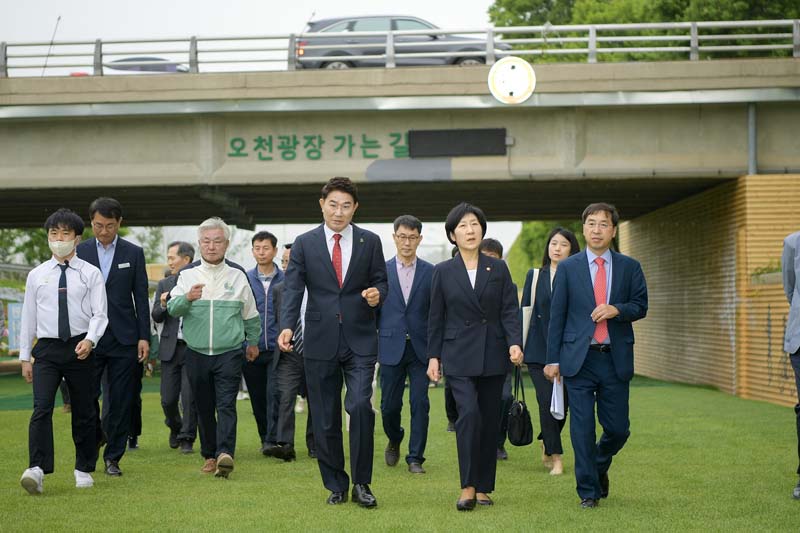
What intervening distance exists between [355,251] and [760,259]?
14.1 meters

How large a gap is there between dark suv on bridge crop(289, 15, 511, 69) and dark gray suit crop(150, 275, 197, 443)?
11.2 meters

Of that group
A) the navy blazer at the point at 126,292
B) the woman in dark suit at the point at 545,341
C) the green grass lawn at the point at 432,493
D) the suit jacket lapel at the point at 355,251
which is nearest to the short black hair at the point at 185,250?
the green grass lawn at the point at 432,493

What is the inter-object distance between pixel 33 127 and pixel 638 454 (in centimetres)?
1506

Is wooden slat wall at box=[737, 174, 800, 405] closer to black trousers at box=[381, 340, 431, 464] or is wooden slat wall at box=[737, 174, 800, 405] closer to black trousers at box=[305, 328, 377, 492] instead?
black trousers at box=[381, 340, 431, 464]

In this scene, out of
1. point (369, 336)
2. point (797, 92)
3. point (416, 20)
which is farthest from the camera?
point (416, 20)

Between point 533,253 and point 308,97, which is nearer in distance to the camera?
point 308,97

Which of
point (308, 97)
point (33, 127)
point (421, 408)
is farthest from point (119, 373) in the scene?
point (33, 127)

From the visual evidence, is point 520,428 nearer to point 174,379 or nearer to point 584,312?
Answer: point 584,312

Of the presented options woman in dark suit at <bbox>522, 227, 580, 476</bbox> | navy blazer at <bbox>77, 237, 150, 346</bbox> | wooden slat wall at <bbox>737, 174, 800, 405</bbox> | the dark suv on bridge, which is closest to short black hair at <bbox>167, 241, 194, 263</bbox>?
navy blazer at <bbox>77, 237, 150, 346</bbox>

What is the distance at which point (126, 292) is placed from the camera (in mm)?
9344

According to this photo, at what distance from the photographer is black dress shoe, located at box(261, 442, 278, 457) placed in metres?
10.6

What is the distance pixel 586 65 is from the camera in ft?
67.9

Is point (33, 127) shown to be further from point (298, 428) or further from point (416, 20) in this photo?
point (298, 428)

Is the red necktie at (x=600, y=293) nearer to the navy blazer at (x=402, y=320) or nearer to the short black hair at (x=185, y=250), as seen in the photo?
the navy blazer at (x=402, y=320)
